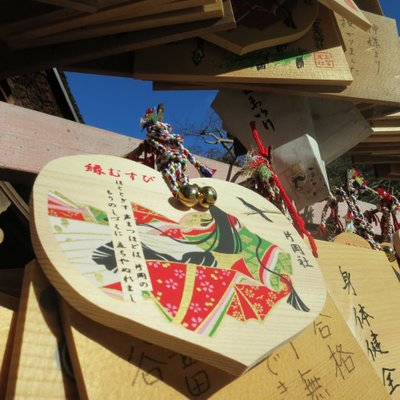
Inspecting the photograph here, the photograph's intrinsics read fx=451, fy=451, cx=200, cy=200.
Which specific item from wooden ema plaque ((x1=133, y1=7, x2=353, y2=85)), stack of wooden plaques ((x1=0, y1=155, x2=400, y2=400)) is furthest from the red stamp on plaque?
stack of wooden plaques ((x1=0, y1=155, x2=400, y2=400))

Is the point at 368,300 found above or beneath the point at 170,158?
beneath

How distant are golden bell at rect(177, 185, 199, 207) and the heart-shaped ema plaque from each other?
1 centimetres

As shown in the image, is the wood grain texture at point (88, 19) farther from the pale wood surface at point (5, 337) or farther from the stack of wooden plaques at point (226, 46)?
the pale wood surface at point (5, 337)

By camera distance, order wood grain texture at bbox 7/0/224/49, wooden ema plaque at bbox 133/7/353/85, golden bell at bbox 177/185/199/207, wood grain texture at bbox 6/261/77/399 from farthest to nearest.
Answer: wooden ema plaque at bbox 133/7/353/85
wood grain texture at bbox 7/0/224/49
golden bell at bbox 177/185/199/207
wood grain texture at bbox 6/261/77/399

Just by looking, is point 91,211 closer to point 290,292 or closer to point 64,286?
point 64,286

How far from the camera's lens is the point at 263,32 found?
75 cm

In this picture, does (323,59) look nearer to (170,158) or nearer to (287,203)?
(287,203)

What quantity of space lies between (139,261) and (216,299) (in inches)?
3.4

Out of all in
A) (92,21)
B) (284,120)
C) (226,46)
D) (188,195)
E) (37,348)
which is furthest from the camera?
(284,120)

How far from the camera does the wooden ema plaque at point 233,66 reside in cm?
75

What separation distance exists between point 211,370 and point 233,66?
0.50 metres

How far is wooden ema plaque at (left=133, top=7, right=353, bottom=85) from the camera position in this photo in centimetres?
75

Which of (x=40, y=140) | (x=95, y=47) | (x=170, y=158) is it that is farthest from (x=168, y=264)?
(x=95, y=47)

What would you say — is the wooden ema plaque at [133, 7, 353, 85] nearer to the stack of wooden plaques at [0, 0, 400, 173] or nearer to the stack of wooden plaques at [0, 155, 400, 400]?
the stack of wooden plaques at [0, 0, 400, 173]
